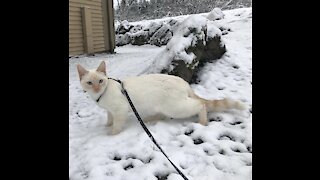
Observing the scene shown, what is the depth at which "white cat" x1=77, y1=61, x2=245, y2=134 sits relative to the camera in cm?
279

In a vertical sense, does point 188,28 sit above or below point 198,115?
above

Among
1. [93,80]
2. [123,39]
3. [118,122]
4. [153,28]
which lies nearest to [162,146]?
[118,122]

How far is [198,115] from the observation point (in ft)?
10.4

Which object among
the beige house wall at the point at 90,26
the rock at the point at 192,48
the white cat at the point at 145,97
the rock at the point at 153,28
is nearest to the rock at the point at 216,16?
the rock at the point at 153,28

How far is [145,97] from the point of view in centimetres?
298

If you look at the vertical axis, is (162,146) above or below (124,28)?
below

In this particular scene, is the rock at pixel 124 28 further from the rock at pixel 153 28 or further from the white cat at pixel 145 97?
the white cat at pixel 145 97

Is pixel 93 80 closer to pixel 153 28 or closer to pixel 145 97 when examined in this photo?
pixel 145 97
